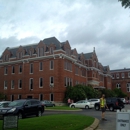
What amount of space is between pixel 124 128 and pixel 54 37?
1814 inches

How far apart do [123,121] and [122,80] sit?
8443cm

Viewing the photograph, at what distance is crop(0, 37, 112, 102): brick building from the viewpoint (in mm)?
47188

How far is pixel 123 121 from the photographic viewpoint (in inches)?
306

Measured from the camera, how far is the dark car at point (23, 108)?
688 inches

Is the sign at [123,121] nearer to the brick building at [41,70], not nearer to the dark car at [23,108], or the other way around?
the dark car at [23,108]

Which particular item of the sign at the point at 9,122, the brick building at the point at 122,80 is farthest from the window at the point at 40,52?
the brick building at the point at 122,80

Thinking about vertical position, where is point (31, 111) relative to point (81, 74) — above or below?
below

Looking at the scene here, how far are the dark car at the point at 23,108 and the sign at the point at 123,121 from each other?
11.3m

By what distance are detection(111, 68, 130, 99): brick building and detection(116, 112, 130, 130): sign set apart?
81726mm

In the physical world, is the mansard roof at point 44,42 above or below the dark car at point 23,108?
above

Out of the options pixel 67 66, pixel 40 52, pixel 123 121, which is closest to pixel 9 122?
pixel 123 121

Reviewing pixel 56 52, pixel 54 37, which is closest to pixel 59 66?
pixel 56 52

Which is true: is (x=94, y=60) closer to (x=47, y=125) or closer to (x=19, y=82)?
(x=19, y=82)

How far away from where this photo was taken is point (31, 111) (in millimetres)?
19188
